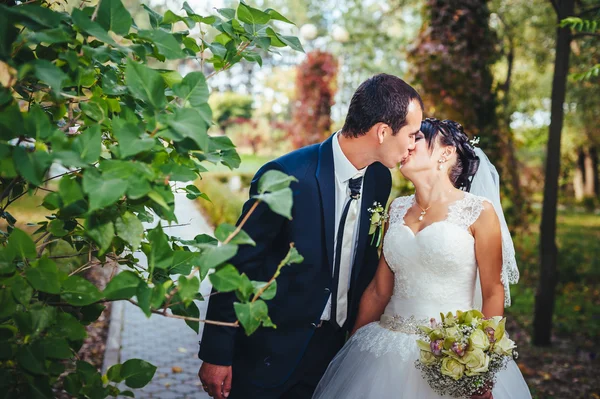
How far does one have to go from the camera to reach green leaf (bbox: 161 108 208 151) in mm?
1557

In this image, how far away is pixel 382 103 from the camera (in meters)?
2.91

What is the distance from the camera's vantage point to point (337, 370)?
3.09 metres

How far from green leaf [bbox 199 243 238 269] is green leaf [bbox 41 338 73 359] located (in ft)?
1.61

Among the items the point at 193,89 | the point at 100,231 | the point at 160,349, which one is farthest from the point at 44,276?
the point at 160,349

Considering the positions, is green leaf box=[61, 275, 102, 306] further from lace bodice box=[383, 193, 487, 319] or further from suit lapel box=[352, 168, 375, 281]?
lace bodice box=[383, 193, 487, 319]

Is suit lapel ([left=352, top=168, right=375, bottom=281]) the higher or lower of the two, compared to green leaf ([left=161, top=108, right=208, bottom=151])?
lower

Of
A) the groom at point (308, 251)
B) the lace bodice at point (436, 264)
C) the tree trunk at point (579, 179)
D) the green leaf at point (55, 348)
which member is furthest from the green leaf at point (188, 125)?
the tree trunk at point (579, 179)

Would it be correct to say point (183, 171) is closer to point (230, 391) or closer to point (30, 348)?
point (30, 348)

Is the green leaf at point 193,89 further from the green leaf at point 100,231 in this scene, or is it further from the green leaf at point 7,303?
the green leaf at point 7,303

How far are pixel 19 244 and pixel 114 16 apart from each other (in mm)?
691

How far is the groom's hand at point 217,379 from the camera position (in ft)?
9.06

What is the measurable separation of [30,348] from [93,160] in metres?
0.56

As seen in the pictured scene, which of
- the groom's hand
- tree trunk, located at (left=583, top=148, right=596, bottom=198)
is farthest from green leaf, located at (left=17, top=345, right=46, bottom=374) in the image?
tree trunk, located at (left=583, top=148, right=596, bottom=198)

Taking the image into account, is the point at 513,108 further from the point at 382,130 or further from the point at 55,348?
the point at 55,348
